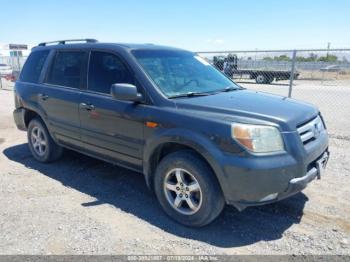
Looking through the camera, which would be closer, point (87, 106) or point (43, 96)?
point (87, 106)

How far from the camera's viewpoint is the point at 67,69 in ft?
15.8

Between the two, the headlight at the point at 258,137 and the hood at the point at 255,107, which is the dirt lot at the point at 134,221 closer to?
the headlight at the point at 258,137

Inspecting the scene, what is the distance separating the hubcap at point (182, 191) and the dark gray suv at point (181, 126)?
11mm

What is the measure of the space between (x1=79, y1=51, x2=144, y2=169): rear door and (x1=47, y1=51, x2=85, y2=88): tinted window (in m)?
0.28

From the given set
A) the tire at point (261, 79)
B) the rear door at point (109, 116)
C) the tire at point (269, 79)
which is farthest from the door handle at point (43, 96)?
the tire at point (261, 79)

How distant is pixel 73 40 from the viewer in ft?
17.0

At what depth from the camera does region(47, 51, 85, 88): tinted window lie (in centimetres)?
460

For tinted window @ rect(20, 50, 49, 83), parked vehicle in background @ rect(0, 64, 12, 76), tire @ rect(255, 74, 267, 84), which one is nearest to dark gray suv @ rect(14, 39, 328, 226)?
tinted window @ rect(20, 50, 49, 83)

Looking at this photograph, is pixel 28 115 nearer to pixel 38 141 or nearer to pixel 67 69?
pixel 38 141

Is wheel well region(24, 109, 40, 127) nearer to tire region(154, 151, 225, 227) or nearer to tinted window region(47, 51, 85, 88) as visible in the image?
tinted window region(47, 51, 85, 88)

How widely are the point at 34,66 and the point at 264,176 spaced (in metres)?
4.32

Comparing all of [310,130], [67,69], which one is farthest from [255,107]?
[67,69]

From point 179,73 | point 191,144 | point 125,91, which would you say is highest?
point 179,73

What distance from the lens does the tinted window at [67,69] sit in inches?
181
